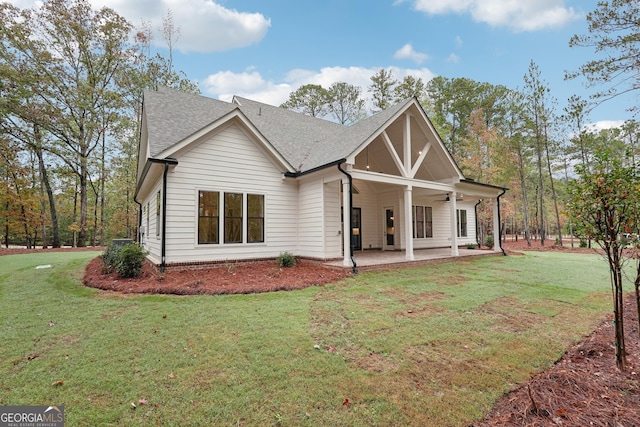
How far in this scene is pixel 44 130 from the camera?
2025 centimetres

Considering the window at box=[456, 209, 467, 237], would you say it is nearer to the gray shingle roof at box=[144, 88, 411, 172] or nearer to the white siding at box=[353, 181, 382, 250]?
the white siding at box=[353, 181, 382, 250]

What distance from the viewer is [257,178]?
31.3 feet

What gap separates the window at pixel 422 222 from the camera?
15.3 metres

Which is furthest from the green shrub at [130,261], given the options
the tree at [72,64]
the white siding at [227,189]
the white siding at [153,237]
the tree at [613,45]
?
the tree at [72,64]

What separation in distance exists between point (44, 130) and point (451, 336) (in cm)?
2766

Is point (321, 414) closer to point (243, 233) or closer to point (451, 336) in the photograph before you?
point (451, 336)

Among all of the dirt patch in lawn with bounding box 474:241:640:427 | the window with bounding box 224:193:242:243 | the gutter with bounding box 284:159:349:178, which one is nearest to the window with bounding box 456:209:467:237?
the gutter with bounding box 284:159:349:178

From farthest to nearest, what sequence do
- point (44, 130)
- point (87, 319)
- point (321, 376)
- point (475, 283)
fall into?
1. point (44, 130)
2. point (475, 283)
3. point (87, 319)
4. point (321, 376)

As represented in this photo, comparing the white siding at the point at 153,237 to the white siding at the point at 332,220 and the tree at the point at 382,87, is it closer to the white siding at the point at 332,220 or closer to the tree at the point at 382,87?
the white siding at the point at 332,220

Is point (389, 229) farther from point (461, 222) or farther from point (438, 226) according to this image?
point (461, 222)

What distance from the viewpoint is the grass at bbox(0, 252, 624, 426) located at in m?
2.38

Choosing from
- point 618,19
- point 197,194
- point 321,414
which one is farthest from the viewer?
point 197,194

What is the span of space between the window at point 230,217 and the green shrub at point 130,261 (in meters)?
1.57

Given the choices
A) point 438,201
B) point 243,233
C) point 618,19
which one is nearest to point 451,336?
point 243,233
